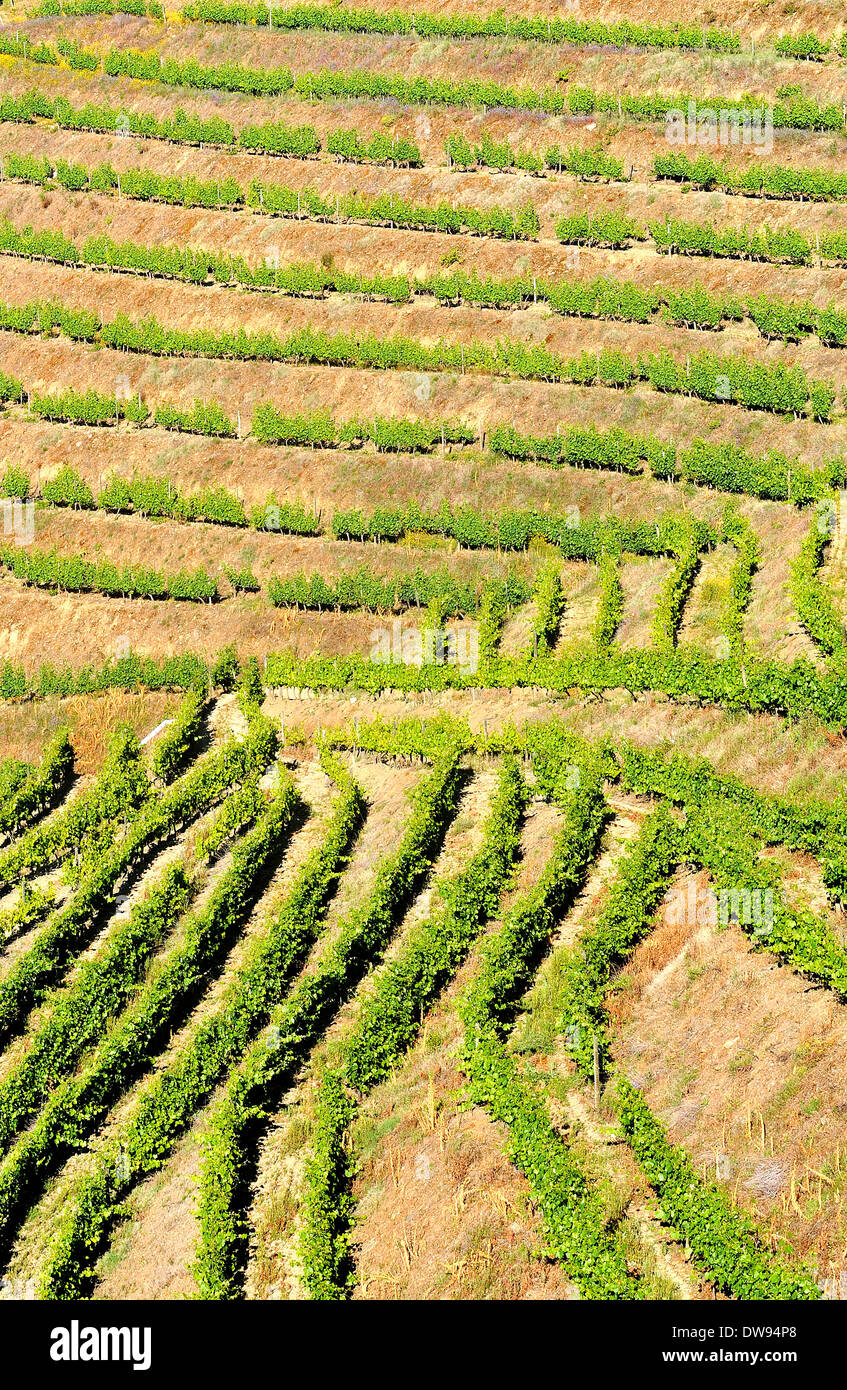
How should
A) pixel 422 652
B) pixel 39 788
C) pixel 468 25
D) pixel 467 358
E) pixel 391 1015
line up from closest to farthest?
1. pixel 391 1015
2. pixel 39 788
3. pixel 422 652
4. pixel 467 358
5. pixel 468 25

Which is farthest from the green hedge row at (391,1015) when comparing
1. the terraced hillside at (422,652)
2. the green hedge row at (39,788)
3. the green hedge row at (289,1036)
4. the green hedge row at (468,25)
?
the green hedge row at (468,25)

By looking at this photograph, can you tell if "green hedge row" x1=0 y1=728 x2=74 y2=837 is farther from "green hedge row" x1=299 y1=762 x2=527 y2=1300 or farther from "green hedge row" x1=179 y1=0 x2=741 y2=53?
"green hedge row" x1=179 y1=0 x2=741 y2=53

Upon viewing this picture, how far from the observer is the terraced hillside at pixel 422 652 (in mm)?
30328

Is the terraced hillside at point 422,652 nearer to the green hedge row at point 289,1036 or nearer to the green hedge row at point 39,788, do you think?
the green hedge row at point 289,1036

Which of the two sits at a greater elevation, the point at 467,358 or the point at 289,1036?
the point at 467,358

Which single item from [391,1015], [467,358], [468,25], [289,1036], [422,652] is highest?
[468,25]

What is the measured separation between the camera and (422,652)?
48875 millimetres

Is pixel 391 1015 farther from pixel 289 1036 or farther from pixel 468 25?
pixel 468 25

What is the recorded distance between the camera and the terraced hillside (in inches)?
1194

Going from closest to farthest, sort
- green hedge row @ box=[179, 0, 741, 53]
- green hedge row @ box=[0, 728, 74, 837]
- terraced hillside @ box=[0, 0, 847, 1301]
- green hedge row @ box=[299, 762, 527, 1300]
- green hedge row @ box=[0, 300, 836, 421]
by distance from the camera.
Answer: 1. green hedge row @ box=[299, 762, 527, 1300]
2. terraced hillside @ box=[0, 0, 847, 1301]
3. green hedge row @ box=[0, 728, 74, 837]
4. green hedge row @ box=[0, 300, 836, 421]
5. green hedge row @ box=[179, 0, 741, 53]

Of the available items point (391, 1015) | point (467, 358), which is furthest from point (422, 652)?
point (391, 1015)

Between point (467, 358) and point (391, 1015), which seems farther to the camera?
point (467, 358)

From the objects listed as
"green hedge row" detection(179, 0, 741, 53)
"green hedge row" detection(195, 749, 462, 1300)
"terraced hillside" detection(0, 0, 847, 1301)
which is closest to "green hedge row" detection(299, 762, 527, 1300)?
"terraced hillside" detection(0, 0, 847, 1301)

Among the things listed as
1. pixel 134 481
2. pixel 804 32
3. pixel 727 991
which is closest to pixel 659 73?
pixel 804 32
